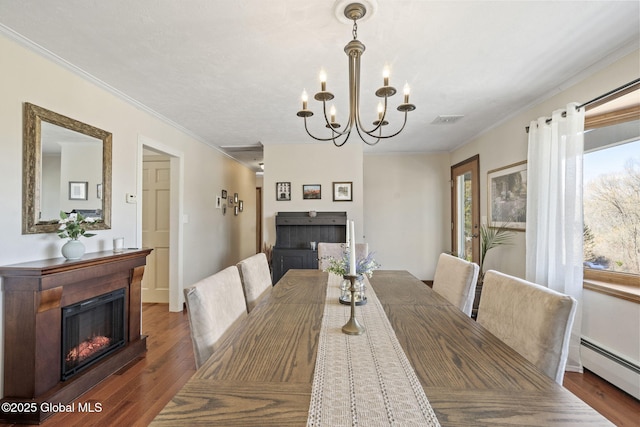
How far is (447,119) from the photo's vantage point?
3430 millimetres

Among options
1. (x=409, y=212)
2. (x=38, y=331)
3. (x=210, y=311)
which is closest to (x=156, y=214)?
(x=38, y=331)

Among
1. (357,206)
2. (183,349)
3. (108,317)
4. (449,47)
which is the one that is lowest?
(183,349)

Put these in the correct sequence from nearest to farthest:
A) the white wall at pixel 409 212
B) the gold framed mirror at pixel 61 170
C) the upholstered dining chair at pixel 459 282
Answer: the upholstered dining chair at pixel 459 282 → the gold framed mirror at pixel 61 170 → the white wall at pixel 409 212

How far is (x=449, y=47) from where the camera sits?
1951mm

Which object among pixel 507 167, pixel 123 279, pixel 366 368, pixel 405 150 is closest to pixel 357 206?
pixel 405 150

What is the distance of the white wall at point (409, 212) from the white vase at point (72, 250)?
160 inches

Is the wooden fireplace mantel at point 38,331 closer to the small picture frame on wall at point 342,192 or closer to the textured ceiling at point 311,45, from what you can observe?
the textured ceiling at point 311,45

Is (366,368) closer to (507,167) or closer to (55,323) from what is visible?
(55,323)

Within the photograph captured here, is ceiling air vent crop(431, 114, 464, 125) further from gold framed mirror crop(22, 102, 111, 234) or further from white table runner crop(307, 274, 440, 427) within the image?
gold framed mirror crop(22, 102, 111, 234)

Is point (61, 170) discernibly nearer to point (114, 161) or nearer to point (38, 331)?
point (114, 161)

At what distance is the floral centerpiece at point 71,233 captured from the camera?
Answer: 6.49 ft

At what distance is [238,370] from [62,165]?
2194 millimetres

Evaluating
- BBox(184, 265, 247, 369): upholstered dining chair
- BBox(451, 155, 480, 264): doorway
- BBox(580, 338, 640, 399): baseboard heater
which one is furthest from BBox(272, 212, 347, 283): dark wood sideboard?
BBox(580, 338, 640, 399): baseboard heater

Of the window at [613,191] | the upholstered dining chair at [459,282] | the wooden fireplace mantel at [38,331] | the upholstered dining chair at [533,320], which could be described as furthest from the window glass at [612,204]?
the wooden fireplace mantel at [38,331]
